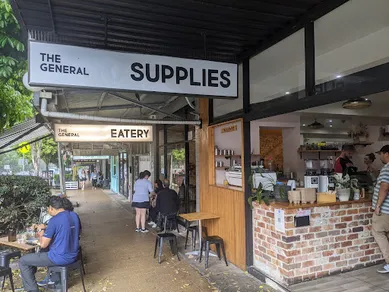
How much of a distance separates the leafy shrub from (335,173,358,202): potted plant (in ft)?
17.9

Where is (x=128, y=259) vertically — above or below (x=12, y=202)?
below

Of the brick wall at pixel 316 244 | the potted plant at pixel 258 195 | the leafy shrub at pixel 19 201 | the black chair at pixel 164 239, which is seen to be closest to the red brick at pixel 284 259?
the brick wall at pixel 316 244

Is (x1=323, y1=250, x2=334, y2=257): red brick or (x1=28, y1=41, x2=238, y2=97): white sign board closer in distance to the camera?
(x1=28, y1=41, x2=238, y2=97): white sign board

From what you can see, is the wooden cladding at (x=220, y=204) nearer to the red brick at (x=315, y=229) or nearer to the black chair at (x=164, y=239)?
the black chair at (x=164, y=239)

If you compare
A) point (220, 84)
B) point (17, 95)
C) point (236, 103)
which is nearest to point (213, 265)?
point (236, 103)

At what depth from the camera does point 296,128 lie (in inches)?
285

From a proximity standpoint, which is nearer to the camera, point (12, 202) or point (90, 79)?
point (90, 79)

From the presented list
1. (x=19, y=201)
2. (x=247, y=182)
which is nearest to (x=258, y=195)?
(x=247, y=182)

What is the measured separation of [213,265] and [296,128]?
3952 millimetres

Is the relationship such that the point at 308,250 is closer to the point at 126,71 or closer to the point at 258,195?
the point at 258,195

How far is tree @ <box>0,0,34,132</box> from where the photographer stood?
423 centimetres

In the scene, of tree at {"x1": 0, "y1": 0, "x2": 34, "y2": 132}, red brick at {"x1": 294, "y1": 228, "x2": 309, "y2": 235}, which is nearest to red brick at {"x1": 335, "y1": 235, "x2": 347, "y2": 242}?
red brick at {"x1": 294, "y1": 228, "x2": 309, "y2": 235}

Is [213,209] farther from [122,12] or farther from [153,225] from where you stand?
[122,12]

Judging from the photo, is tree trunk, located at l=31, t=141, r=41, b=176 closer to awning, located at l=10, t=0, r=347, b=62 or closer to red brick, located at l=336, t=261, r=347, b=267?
awning, located at l=10, t=0, r=347, b=62
